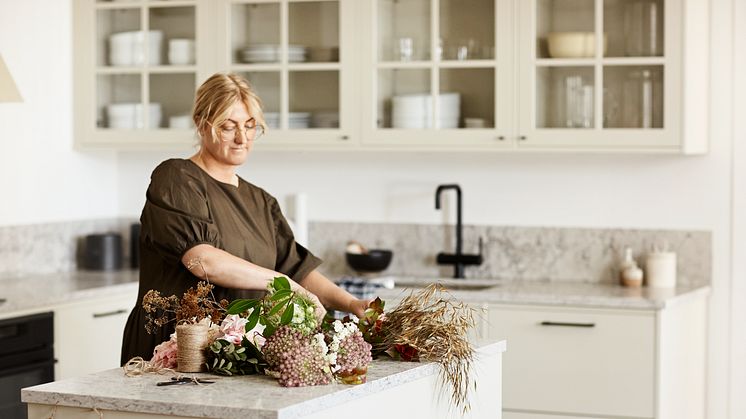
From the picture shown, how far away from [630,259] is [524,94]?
2.73 feet

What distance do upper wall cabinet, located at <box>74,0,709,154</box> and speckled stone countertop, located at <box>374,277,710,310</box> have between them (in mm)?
574

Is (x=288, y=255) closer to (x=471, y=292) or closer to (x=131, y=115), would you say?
(x=471, y=292)

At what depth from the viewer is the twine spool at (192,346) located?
254cm

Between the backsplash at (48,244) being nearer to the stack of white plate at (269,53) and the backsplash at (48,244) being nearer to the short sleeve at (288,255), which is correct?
the stack of white plate at (269,53)

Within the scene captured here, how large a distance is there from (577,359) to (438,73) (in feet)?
4.42

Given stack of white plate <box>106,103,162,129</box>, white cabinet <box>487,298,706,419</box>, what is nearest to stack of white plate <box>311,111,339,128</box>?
stack of white plate <box>106,103,162,129</box>

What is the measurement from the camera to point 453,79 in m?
4.91

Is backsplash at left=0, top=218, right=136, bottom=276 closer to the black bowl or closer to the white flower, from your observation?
the black bowl

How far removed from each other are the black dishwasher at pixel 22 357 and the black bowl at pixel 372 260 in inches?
55.4

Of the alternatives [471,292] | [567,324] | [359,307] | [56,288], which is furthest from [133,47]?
[359,307]

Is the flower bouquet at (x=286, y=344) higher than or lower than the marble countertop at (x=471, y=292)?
higher

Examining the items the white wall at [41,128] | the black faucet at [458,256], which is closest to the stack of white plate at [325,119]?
the black faucet at [458,256]

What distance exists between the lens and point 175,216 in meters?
3.04

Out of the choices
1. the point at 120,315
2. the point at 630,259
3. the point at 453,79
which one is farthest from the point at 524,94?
the point at 120,315
